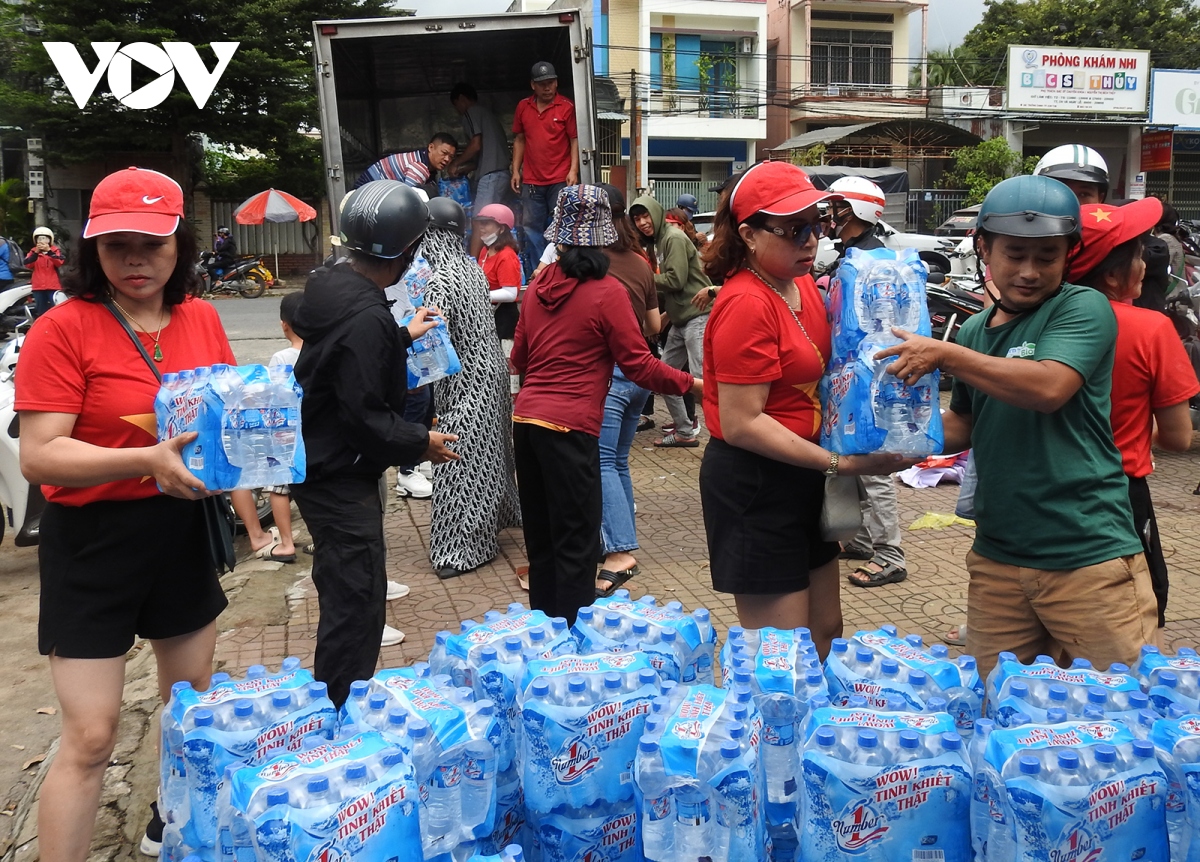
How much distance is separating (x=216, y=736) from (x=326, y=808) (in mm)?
563

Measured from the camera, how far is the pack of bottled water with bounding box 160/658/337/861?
90.8 inches

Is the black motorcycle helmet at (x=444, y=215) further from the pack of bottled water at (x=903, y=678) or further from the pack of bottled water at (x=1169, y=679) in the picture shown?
the pack of bottled water at (x=1169, y=679)

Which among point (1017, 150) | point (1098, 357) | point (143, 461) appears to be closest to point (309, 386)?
point (143, 461)

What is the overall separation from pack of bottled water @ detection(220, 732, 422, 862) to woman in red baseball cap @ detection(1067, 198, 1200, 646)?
2.30 meters

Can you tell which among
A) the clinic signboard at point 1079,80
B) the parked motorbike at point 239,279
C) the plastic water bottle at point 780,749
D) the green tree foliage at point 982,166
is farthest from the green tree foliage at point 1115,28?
the plastic water bottle at point 780,749

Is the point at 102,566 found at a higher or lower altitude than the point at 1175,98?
lower

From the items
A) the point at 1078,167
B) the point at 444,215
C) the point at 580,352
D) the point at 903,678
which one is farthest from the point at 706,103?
the point at 903,678

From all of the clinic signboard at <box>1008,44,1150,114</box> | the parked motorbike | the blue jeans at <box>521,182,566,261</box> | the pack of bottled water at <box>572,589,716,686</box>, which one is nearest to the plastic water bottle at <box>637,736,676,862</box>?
the pack of bottled water at <box>572,589,716,686</box>

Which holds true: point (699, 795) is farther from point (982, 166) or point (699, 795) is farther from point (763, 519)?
point (982, 166)

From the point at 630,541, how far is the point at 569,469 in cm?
153

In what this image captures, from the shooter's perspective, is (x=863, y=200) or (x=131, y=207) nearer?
(x=131, y=207)

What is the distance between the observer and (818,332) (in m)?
3.20

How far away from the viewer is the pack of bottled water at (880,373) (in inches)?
116

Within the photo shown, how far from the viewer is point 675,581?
241 inches
